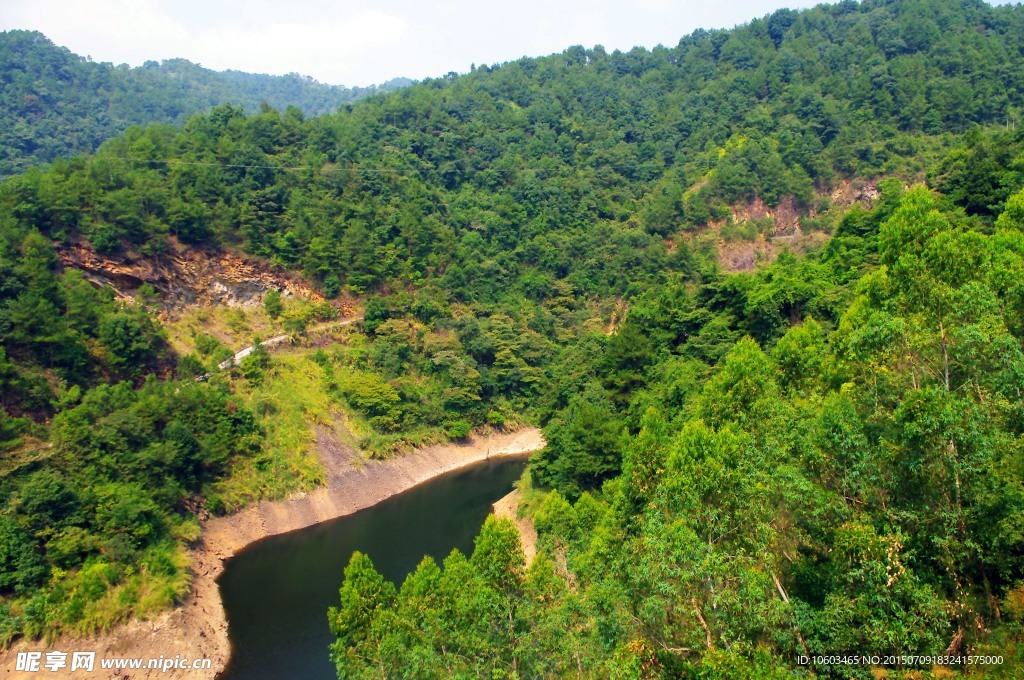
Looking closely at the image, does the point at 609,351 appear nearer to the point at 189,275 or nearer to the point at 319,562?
the point at 319,562

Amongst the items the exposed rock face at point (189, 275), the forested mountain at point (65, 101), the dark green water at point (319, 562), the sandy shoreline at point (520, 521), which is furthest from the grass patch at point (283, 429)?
the forested mountain at point (65, 101)

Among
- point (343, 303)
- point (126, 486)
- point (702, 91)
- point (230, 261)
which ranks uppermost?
point (702, 91)

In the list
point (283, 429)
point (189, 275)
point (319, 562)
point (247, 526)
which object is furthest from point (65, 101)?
point (319, 562)

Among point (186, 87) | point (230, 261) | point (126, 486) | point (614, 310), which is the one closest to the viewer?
point (126, 486)

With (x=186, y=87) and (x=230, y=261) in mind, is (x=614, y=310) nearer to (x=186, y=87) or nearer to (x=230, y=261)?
(x=230, y=261)

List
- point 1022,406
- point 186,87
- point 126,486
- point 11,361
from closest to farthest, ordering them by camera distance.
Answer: point 1022,406, point 126,486, point 11,361, point 186,87

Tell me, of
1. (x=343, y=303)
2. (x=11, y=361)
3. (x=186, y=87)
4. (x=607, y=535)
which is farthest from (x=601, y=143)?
(x=186, y=87)

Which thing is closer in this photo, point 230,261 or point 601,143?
point 230,261
